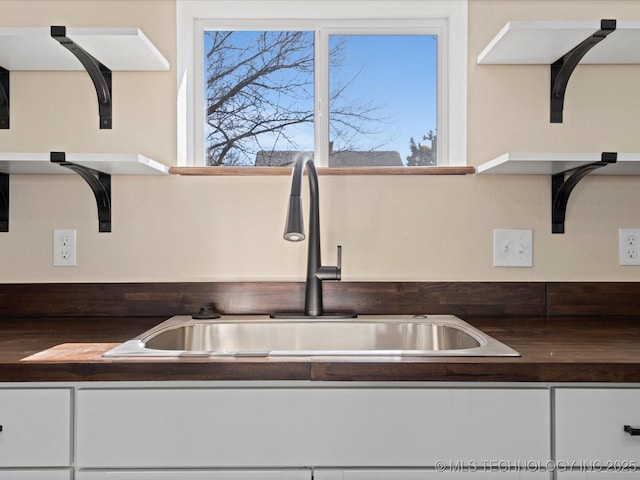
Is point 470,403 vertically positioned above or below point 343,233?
below

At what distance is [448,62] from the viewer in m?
1.78

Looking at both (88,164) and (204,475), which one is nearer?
(204,475)

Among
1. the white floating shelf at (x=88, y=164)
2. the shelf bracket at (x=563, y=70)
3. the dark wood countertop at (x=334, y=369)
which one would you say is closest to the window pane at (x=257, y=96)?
the white floating shelf at (x=88, y=164)

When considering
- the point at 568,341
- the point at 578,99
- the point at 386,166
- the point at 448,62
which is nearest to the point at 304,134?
the point at 386,166

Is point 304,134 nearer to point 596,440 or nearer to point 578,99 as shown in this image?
point 578,99

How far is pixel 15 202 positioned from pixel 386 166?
45.5 inches

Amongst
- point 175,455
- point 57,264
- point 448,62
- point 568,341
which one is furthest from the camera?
point 448,62

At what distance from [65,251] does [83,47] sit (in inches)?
23.4

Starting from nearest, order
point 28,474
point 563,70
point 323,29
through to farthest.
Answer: point 28,474 < point 563,70 < point 323,29

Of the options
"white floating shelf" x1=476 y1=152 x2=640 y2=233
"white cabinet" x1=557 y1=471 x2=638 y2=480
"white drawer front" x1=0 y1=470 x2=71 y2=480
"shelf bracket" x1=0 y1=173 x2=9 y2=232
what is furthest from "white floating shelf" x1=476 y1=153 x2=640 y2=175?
"shelf bracket" x1=0 y1=173 x2=9 y2=232

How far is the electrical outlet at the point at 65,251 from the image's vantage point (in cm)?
163

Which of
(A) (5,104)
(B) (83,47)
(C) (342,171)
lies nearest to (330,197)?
(C) (342,171)

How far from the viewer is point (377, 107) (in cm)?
179

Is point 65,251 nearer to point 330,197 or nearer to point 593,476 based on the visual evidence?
point 330,197
